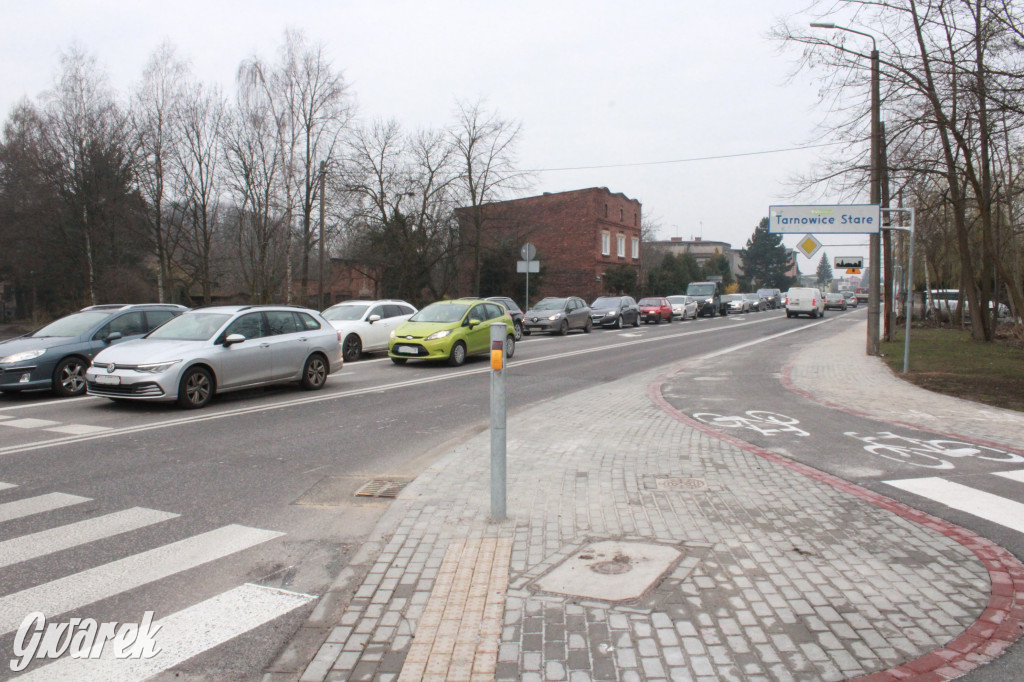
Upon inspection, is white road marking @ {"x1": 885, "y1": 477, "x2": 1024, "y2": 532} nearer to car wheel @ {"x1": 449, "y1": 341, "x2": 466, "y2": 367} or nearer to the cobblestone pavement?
the cobblestone pavement

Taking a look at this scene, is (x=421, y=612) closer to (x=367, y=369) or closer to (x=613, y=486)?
(x=613, y=486)

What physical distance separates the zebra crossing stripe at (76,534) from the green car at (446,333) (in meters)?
10.4

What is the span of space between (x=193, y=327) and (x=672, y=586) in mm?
9385

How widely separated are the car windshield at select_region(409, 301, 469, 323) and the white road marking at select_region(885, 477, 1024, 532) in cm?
1173

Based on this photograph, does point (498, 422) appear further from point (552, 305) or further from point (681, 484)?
point (552, 305)

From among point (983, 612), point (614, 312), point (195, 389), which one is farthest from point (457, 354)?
point (614, 312)

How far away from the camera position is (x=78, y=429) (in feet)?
27.8

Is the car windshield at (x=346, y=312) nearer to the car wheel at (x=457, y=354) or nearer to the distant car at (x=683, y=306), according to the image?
the car wheel at (x=457, y=354)

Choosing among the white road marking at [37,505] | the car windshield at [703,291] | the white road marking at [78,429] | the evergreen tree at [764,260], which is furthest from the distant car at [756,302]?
the white road marking at [37,505]

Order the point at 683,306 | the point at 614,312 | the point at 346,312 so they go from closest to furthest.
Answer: the point at 346,312
the point at 614,312
the point at 683,306

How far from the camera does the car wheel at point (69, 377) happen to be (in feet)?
36.6

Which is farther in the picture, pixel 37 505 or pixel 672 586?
pixel 37 505

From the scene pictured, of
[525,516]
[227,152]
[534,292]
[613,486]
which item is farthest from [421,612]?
[534,292]

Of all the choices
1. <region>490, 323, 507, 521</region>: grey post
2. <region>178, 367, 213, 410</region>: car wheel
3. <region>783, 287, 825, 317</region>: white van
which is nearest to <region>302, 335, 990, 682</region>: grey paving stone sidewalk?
<region>490, 323, 507, 521</region>: grey post
